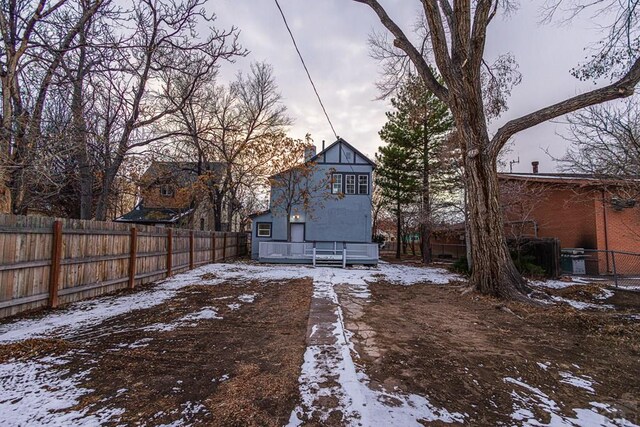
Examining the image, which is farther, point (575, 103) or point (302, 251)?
point (302, 251)

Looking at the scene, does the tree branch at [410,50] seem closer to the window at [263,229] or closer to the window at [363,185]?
the window at [363,185]

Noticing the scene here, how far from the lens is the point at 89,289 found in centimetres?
636

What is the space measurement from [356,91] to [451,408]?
998 centimetres

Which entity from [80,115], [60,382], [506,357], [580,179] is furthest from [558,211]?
[80,115]

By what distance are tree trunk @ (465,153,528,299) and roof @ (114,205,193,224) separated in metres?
19.0

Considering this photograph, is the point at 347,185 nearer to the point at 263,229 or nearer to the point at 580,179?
the point at 263,229

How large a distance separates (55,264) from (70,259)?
14.3 inches

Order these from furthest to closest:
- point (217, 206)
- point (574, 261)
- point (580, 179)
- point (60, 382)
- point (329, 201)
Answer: point (217, 206), point (329, 201), point (574, 261), point (580, 179), point (60, 382)

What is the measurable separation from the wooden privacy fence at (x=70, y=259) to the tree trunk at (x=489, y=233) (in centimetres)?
873

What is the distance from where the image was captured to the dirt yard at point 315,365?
2322mm

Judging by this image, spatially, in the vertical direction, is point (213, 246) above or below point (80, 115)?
below

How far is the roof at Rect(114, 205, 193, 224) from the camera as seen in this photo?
21609 mm

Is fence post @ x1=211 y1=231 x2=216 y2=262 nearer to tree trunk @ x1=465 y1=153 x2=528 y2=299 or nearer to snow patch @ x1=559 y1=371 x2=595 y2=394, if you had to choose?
tree trunk @ x1=465 y1=153 x2=528 y2=299

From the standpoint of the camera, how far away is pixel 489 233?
770 cm
